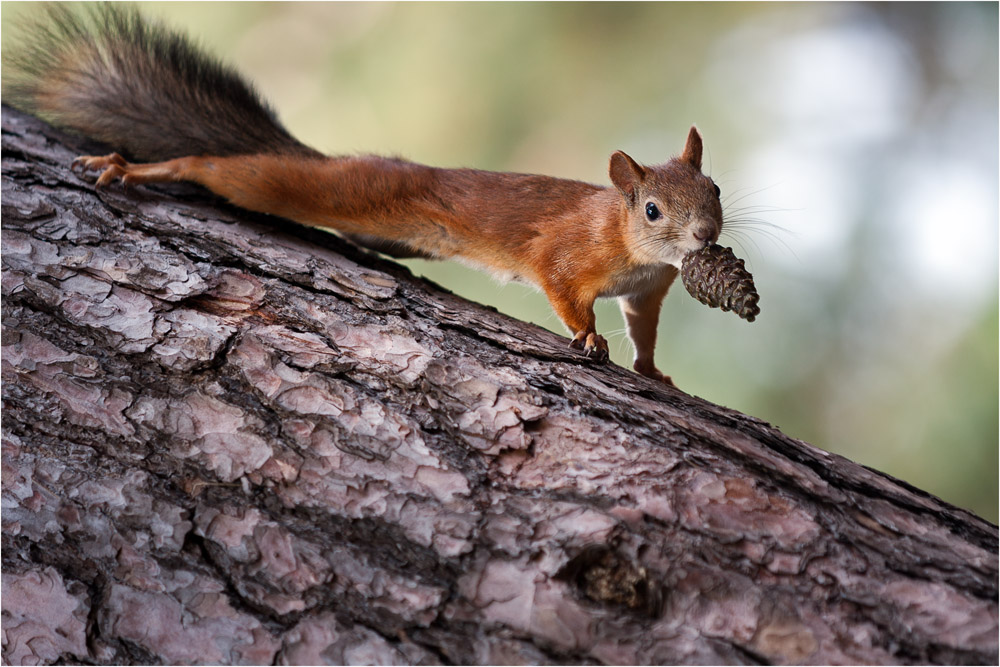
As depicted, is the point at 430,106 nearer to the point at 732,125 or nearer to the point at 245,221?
the point at 732,125

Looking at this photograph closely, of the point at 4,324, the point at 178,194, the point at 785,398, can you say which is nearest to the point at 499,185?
→ the point at 178,194

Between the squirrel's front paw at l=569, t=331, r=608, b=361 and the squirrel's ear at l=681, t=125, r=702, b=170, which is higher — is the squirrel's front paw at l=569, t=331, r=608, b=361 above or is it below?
below

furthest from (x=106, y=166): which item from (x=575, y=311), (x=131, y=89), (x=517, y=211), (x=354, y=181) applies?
(x=575, y=311)

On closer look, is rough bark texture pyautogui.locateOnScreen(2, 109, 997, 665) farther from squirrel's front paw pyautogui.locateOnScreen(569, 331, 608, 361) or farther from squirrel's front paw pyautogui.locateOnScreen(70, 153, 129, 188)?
squirrel's front paw pyautogui.locateOnScreen(70, 153, 129, 188)

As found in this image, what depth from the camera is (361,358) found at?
1713mm

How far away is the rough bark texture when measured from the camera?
128cm

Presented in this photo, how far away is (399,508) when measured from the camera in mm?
1413

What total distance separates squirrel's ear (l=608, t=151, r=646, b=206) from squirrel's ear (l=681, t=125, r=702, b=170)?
0.79 ft

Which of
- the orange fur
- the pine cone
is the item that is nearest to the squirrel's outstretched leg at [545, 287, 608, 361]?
the orange fur

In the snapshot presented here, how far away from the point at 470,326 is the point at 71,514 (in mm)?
966

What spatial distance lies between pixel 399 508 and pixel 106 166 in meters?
1.68

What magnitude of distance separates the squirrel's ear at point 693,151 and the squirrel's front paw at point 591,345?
0.78 m

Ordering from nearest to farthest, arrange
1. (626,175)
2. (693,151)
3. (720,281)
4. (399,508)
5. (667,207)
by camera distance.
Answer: (399,508)
(720,281)
(667,207)
(626,175)
(693,151)

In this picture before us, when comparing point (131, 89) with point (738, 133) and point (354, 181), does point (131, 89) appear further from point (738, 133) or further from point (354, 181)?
point (738, 133)
